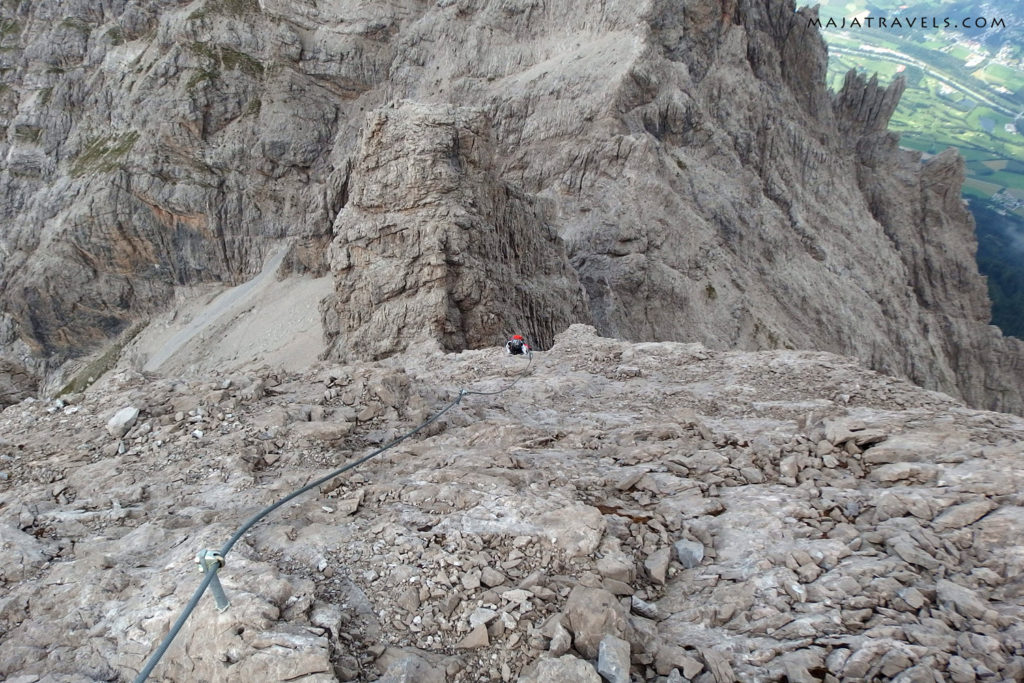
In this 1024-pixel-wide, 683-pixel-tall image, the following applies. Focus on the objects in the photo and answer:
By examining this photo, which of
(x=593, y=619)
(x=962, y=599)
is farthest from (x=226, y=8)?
(x=962, y=599)

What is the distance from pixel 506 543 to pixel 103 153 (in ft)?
193

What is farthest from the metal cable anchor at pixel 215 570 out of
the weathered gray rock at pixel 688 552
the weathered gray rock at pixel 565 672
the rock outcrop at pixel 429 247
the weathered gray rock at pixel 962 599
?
the rock outcrop at pixel 429 247

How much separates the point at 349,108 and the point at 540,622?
179 ft

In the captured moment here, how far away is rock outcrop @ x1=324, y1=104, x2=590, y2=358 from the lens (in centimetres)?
1975

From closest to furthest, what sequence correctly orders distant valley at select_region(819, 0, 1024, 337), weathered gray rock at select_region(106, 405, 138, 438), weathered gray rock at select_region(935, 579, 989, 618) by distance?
weathered gray rock at select_region(935, 579, 989, 618) → weathered gray rock at select_region(106, 405, 138, 438) → distant valley at select_region(819, 0, 1024, 337)

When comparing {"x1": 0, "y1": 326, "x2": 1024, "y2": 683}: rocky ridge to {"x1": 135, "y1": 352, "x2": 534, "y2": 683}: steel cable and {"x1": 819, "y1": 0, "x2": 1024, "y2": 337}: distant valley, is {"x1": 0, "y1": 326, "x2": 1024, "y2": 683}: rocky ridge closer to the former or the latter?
{"x1": 135, "y1": 352, "x2": 534, "y2": 683}: steel cable

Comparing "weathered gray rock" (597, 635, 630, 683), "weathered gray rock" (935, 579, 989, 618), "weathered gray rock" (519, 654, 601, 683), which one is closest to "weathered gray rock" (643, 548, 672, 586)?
"weathered gray rock" (597, 635, 630, 683)

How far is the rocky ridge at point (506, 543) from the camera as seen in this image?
4055mm

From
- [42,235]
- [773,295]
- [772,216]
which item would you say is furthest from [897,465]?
[42,235]

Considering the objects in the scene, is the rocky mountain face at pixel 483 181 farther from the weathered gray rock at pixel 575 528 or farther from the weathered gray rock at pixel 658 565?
the weathered gray rock at pixel 658 565

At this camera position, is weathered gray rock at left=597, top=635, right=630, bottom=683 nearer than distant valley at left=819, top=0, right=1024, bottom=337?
Yes

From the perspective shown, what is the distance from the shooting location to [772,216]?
114 ft

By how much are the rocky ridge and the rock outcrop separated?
1113 centimetres

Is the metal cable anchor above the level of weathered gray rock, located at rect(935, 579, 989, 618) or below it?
above
